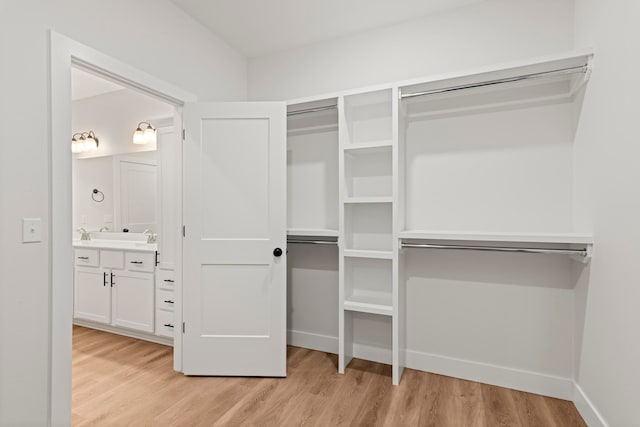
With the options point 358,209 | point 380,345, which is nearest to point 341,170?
point 358,209

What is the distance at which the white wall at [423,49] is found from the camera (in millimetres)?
2285

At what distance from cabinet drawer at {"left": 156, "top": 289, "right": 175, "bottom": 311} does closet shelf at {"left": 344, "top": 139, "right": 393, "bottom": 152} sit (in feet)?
6.90

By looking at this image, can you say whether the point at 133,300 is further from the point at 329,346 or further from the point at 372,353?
the point at 372,353

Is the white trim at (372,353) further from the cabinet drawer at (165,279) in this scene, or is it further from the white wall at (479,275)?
the cabinet drawer at (165,279)

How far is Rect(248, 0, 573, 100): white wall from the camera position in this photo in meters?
2.29

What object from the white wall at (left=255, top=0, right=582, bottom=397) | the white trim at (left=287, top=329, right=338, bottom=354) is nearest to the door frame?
the white trim at (left=287, top=329, right=338, bottom=354)

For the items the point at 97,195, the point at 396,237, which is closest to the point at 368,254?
the point at 396,237

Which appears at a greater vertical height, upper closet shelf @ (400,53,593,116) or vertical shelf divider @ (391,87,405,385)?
upper closet shelf @ (400,53,593,116)

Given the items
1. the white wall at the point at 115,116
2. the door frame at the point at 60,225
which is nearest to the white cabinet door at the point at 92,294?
the white wall at the point at 115,116

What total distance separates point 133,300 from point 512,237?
11.0ft

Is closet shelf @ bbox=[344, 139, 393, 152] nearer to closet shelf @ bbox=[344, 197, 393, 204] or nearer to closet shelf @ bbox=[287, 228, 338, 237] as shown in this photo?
closet shelf @ bbox=[344, 197, 393, 204]

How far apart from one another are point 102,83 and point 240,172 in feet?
8.01

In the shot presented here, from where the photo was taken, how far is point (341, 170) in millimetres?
2582

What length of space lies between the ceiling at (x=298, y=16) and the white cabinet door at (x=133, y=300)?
2.34 m
